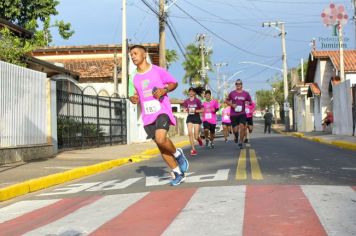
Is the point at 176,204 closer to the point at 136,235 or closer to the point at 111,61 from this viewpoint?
the point at 136,235

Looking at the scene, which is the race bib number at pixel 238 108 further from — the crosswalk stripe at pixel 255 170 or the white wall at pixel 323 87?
the white wall at pixel 323 87

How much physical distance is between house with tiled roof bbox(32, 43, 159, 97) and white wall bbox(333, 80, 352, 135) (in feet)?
45.9

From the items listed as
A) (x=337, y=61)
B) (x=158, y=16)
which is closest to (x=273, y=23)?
(x=337, y=61)

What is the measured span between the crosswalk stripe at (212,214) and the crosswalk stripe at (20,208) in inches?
85.3

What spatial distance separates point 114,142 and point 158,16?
27.2 ft

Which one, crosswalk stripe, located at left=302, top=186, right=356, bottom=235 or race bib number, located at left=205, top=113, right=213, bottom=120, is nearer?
crosswalk stripe, located at left=302, top=186, right=356, bottom=235

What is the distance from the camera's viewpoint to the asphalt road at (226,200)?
4926 millimetres

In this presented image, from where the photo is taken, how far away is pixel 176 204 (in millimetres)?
6129

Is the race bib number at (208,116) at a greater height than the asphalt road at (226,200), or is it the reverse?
the race bib number at (208,116)

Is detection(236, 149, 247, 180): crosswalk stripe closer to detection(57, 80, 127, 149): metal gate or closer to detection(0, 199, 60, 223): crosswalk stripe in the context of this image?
detection(0, 199, 60, 223): crosswalk stripe

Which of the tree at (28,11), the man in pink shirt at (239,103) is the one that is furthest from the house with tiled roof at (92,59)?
the man in pink shirt at (239,103)

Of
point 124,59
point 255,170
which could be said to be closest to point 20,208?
point 255,170

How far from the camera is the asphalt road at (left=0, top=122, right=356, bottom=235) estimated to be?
4.93m

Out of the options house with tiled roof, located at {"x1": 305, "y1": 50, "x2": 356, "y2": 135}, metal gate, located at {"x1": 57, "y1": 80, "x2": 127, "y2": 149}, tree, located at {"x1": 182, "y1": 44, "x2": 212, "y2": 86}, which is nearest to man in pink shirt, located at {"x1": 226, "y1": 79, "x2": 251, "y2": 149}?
metal gate, located at {"x1": 57, "y1": 80, "x2": 127, "y2": 149}
